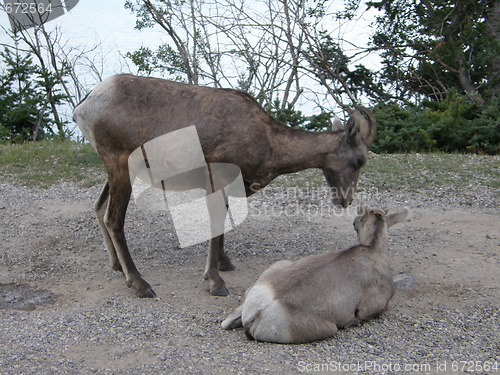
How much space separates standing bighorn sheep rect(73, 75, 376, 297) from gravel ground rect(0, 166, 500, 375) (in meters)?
0.57

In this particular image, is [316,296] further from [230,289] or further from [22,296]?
[22,296]

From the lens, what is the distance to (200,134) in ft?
19.0

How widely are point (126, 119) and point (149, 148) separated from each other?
1.13 feet

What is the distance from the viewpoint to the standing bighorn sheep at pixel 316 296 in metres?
4.43

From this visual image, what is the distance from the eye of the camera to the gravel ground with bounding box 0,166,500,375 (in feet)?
13.8

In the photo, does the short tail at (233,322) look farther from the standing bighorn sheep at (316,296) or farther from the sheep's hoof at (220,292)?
the sheep's hoof at (220,292)

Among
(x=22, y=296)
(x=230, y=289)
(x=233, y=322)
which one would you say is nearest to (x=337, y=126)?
(x=230, y=289)

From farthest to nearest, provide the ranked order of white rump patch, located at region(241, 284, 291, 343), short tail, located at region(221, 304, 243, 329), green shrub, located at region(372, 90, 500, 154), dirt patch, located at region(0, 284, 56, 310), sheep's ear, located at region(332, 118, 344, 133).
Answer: green shrub, located at region(372, 90, 500, 154)
sheep's ear, located at region(332, 118, 344, 133)
dirt patch, located at region(0, 284, 56, 310)
short tail, located at region(221, 304, 243, 329)
white rump patch, located at region(241, 284, 291, 343)

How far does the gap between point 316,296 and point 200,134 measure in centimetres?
206

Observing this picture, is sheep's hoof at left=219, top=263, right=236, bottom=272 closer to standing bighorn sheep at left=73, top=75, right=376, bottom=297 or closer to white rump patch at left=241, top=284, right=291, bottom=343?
standing bighorn sheep at left=73, top=75, right=376, bottom=297

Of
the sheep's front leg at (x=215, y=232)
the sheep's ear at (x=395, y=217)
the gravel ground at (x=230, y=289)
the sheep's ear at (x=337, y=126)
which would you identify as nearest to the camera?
the gravel ground at (x=230, y=289)

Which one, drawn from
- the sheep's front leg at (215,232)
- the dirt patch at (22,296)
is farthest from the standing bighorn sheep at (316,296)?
the dirt patch at (22,296)

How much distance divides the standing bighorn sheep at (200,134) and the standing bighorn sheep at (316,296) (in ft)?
3.99

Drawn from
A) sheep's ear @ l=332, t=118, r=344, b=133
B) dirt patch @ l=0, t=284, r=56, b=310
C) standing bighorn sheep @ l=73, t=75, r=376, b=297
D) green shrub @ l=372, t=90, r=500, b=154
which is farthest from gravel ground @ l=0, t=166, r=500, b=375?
green shrub @ l=372, t=90, r=500, b=154
